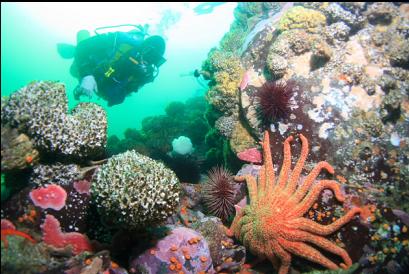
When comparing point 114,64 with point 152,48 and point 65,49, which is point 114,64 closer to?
point 152,48

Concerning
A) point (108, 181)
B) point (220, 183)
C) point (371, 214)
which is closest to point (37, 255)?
point (108, 181)

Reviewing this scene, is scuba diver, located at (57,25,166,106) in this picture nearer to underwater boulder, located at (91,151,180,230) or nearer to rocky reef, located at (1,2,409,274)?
rocky reef, located at (1,2,409,274)

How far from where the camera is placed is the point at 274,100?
5.96m

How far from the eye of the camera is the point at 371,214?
478cm

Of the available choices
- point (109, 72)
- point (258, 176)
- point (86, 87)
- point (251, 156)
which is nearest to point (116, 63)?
point (109, 72)

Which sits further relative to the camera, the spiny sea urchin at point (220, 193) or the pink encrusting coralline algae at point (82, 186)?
the spiny sea urchin at point (220, 193)

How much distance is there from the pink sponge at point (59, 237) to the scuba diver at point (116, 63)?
4.91m

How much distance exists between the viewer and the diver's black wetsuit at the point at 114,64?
28.4 ft

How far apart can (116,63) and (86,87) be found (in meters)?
1.18

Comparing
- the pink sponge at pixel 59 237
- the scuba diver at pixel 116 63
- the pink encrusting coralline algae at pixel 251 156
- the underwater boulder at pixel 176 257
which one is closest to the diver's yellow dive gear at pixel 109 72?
the scuba diver at pixel 116 63

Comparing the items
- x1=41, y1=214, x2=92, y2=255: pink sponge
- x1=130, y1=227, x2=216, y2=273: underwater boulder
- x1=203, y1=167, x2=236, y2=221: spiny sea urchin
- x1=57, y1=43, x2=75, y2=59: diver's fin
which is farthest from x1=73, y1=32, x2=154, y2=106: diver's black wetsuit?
x1=130, y1=227, x2=216, y2=273: underwater boulder

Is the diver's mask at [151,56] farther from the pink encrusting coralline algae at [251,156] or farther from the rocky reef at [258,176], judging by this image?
the pink encrusting coralline algae at [251,156]

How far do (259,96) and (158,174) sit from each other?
302 centimetres

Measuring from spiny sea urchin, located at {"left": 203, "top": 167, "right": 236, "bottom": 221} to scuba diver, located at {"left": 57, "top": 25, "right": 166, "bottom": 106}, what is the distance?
4733 mm
